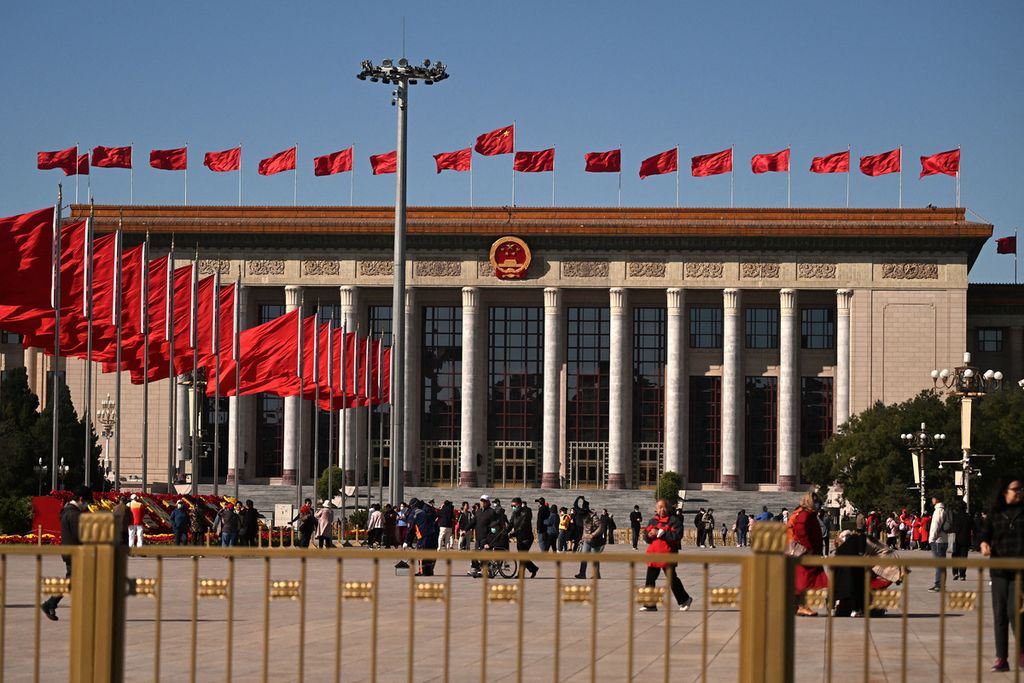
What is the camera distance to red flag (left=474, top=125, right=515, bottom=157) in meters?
71.8

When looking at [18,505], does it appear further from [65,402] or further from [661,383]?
[661,383]

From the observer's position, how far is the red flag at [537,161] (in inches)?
2876

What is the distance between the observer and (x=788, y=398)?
8156cm

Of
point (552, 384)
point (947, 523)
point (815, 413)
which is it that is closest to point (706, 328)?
point (815, 413)

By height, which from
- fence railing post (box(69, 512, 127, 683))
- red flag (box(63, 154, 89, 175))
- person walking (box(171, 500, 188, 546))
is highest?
red flag (box(63, 154, 89, 175))

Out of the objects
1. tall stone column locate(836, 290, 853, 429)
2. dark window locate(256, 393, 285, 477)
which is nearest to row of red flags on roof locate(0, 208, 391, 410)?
dark window locate(256, 393, 285, 477)

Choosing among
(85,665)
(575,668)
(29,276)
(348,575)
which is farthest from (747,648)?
(29,276)

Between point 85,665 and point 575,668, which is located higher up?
point 85,665

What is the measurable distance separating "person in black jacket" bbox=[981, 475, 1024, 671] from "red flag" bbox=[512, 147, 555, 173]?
58306 millimetres

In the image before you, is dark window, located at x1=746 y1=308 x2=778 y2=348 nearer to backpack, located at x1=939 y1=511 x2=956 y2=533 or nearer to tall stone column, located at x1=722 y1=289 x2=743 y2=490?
tall stone column, located at x1=722 y1=289 x2=743 y2=490

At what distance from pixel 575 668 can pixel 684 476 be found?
68.9m

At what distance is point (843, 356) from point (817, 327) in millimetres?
2900

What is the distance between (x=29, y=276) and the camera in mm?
36344

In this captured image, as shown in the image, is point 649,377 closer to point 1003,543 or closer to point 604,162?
point 604,162
